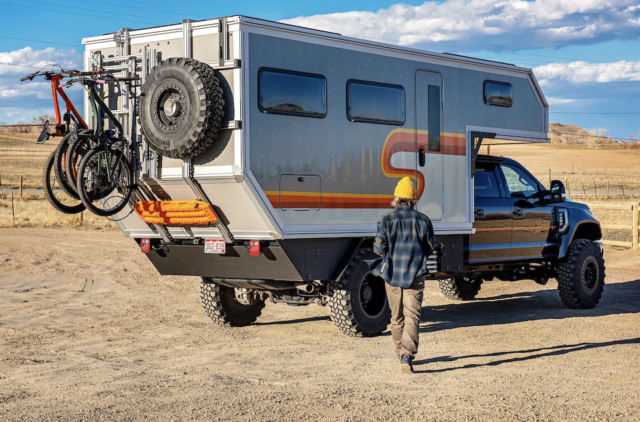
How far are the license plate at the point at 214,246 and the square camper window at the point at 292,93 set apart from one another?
1.54m

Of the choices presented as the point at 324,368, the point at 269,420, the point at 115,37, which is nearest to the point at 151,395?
the point at 269,420

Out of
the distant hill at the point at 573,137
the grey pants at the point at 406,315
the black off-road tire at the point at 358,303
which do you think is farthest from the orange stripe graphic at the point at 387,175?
the distant hill at the point at 573,137

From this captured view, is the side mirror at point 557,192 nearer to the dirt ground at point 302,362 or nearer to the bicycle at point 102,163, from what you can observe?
the dirt ground at point 302,362

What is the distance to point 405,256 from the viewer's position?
23.5ft

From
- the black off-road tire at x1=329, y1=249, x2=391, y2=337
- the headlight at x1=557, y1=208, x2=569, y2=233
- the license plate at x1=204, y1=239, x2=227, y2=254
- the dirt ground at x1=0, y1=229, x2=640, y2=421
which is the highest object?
the headlight at x1=557, y1=208, x2=569, y2=233

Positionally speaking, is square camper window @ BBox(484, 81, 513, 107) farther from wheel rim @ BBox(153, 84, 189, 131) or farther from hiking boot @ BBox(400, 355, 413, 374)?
hiking boot @ BBox(400, 355, 413, 374)

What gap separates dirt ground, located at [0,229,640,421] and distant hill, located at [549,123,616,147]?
256 feet

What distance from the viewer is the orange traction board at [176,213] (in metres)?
8.25

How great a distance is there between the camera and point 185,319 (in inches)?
413

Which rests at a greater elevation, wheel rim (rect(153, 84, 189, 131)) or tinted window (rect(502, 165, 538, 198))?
wheel rim (rect(153, 84, 189, 131))

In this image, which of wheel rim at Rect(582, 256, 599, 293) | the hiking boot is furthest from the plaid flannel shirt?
wheel rim at Rect(582, 256, 599, 293)

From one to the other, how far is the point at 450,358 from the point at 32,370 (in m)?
3.95

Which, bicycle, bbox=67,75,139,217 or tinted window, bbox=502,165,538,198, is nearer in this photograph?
bicycle, bbox=67,75,139,217

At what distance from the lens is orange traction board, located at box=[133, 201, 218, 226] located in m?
8.25
